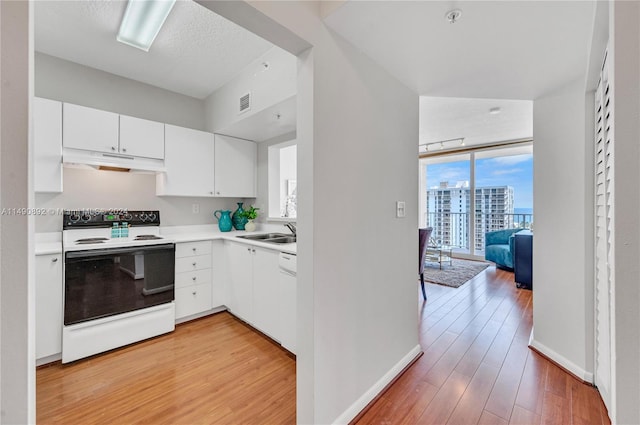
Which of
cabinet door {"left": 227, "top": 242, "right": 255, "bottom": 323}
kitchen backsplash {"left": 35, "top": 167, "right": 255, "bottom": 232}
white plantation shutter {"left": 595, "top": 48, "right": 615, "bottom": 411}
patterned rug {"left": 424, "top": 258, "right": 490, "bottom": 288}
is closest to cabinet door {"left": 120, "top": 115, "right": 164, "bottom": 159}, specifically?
kitchen backsplash {"left": 35, "top": 167, "right": 255, "bottom": 232}

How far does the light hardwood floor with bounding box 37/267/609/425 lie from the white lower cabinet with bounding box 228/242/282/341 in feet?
0.62

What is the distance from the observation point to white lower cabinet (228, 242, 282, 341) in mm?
2205

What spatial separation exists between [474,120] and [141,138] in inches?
174

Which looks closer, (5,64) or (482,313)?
(5,64)

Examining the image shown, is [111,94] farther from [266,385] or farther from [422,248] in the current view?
[422,248]

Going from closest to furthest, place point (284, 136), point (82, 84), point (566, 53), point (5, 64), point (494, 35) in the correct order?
point (5, 64) → point (494, 35) → point (566, 53) → point (82, 84) → point (284, 136)

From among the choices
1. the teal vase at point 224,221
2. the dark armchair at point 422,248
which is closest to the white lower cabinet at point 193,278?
the teal vase at point 224,221

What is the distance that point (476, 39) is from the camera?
4.63 ft

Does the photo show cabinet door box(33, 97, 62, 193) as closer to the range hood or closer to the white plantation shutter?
the range hood

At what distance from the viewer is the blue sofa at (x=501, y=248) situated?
15.0ft

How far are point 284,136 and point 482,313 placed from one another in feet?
10.1

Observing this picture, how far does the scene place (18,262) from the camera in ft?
1.84

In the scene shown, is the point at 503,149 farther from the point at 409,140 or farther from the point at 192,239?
the point at 192,239

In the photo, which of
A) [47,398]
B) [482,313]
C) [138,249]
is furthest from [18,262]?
[482,313]
